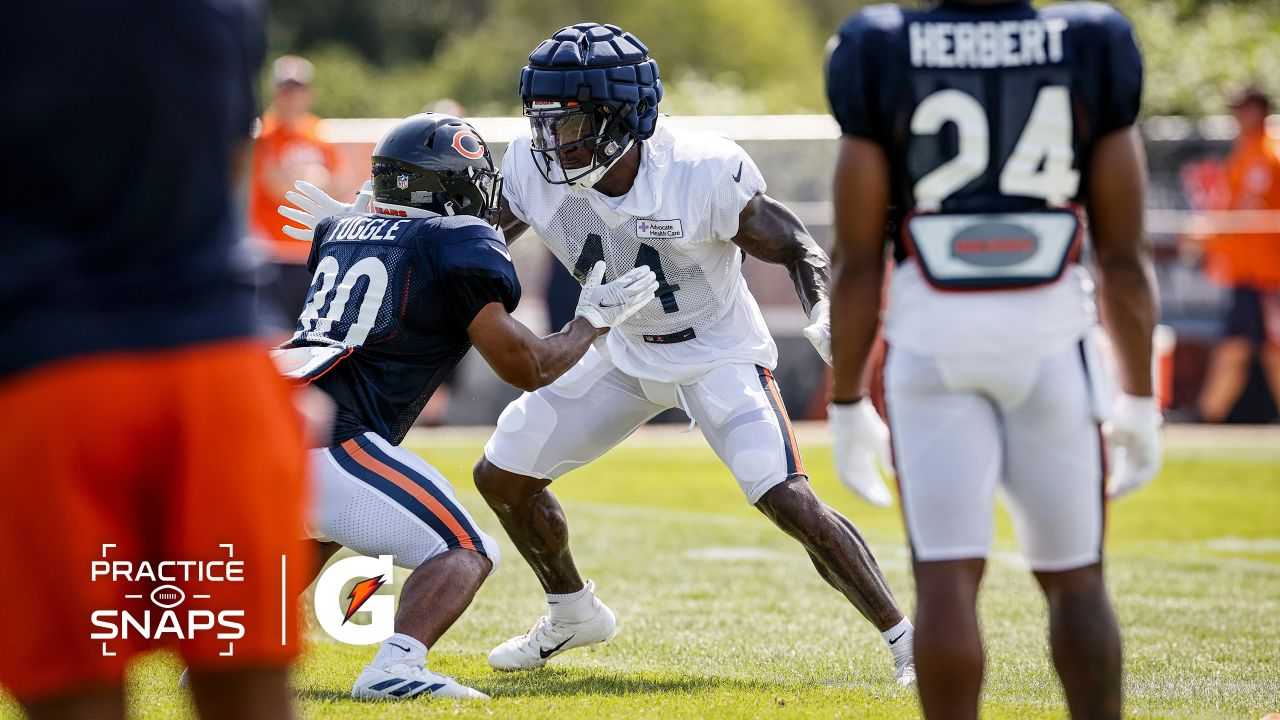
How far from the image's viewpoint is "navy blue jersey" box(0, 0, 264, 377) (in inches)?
76.1

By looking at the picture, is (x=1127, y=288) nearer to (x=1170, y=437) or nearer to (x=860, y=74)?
(x=860, y=74)

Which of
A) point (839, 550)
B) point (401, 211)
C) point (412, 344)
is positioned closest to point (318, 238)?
point (401, 211)

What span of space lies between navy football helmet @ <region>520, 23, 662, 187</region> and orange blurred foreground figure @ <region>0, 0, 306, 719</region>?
230 centimetres

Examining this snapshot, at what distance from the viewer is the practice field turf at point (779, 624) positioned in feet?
12.9

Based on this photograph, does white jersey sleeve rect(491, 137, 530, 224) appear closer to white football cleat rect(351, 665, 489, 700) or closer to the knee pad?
the knee pad

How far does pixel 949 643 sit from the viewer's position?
106 inches

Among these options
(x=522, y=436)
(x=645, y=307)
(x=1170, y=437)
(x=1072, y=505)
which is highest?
(x=645, y=307)

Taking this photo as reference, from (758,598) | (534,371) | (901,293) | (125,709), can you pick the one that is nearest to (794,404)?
(758,598)

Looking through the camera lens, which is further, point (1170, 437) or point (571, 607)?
point (1170, 437)

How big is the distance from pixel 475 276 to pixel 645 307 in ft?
2.83

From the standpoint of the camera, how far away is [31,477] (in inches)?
75.6

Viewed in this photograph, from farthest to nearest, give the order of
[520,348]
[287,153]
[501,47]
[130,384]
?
[501,47] < [287,153] < [520,348] < [130,384]

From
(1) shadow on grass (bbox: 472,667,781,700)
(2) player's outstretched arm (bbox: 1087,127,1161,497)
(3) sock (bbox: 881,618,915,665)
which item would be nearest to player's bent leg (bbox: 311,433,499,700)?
(1) shadow on grass (bbox: 472,667,781,700)

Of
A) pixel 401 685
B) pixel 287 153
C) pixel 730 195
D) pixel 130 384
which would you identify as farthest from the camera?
pixel 287 153
